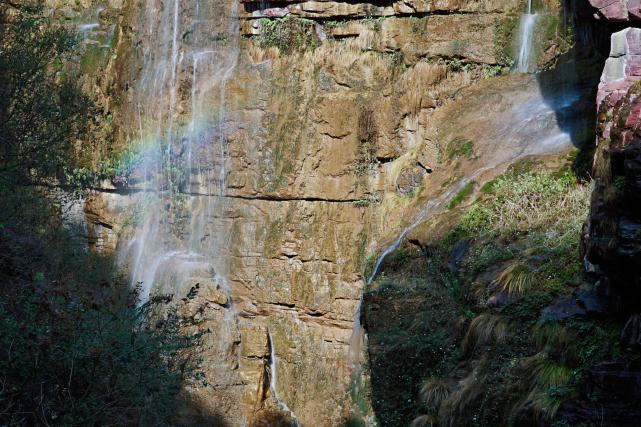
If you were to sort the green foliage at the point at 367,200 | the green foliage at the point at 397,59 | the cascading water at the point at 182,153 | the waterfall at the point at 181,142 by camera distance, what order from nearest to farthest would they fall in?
the green foliage at the point at 367,200 < the green foliage at the point at 397,59 < the cascading water at the point at 182,153 < the waterfall at the point at 181,142

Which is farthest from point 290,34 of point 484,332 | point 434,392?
point 434,392

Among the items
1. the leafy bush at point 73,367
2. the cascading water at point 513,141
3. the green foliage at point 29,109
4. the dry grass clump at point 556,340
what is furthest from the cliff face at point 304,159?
the leafy bush at point 73,367

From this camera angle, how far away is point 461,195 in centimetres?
1492

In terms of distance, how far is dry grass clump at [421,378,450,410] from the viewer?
10383mm

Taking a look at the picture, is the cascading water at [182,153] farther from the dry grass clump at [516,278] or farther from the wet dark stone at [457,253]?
the dry grass clump at [516,278]

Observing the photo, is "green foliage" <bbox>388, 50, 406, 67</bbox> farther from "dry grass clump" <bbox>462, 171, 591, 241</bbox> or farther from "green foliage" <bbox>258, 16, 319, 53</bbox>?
"dry grass clump" <bbox>462, 171, 591, 241</bbox>

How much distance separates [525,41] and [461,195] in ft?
18.3

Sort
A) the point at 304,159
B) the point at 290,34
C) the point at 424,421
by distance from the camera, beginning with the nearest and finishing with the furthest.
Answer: the point at 424,421 < the point at 304,159 < the point at 290,34

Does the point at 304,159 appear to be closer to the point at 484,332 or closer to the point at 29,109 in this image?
the point at 29,109

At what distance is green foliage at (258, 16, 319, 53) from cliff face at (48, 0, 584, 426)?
46mm

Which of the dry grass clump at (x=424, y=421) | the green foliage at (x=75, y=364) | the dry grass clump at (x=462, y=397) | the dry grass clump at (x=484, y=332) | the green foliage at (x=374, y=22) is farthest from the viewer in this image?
the green foliage at (x=374, y=22)

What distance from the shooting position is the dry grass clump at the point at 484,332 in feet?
33.7

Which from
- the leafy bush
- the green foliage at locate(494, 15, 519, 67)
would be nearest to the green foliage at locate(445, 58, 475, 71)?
the green foliage at locate(494, 15, 519, 67)

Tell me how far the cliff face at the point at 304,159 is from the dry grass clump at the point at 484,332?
6826 millimetres
